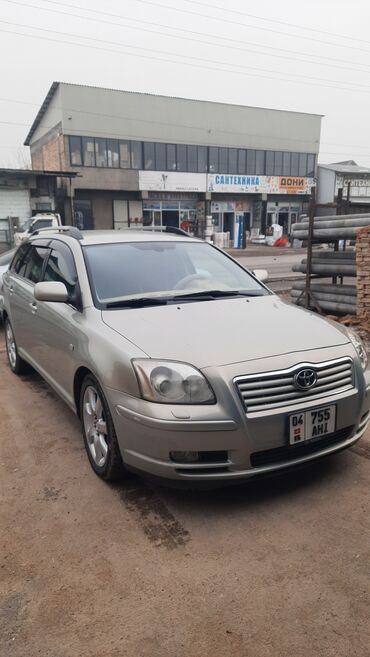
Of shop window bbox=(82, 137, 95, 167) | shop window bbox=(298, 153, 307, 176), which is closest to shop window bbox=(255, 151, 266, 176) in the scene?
shop window bbox=(298, 153, 307, 176)

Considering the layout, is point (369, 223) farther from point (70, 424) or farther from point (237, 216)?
point (237, 216)

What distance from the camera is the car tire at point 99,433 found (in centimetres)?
303

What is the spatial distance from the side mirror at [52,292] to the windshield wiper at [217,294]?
0.83 metres

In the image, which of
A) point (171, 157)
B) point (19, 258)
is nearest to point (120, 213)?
point (171, 157)

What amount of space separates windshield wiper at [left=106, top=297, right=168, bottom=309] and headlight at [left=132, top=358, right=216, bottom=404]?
0.89m

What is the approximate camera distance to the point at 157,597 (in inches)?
88.0

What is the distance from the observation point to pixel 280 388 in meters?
2.71

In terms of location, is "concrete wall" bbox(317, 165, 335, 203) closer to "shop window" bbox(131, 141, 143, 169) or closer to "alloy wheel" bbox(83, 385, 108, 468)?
"shop window" bbox(131, 141, 143, 169)

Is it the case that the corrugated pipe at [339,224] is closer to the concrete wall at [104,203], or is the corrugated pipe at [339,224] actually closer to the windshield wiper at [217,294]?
the windshield wiper at [217,294]

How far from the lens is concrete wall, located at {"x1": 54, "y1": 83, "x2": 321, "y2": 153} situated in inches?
1393

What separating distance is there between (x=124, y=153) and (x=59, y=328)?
1415 inches

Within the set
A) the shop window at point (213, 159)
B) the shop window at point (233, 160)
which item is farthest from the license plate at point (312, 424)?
the shop window at point (233, 160)

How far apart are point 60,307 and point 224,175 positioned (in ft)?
127

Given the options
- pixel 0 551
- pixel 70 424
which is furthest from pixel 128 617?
pixel 70 424
